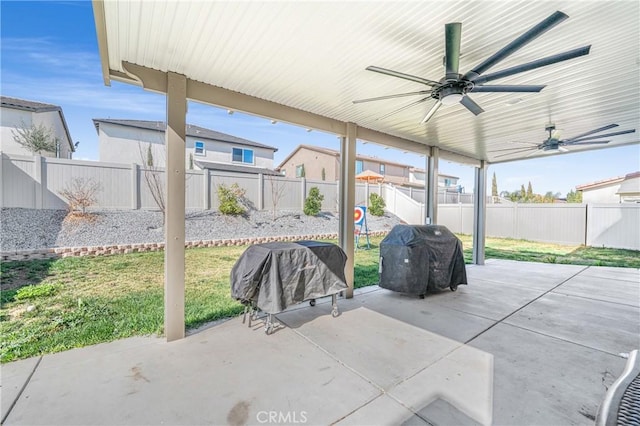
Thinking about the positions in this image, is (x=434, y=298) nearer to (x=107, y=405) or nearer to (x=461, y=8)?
(x=461, y=8)

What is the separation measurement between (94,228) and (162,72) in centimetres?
597

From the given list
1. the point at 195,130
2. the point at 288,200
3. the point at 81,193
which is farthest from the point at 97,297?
the point at 195,130

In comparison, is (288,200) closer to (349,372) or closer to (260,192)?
(260,192)

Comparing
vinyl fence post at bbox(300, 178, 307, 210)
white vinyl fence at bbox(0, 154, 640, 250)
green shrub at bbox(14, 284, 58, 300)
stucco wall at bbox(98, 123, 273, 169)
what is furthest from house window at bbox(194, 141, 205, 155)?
green shrub at bbox(14, 284, 58, 300)

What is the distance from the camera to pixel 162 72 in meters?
2.94

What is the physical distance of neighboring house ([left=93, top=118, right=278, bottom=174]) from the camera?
12508 mm

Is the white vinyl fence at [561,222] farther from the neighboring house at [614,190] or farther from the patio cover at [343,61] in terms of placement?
Answer: the patio cover at [343,61]

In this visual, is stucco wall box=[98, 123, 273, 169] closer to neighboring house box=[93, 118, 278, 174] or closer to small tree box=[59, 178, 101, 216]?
neighboring house box=[93, 118, 278, 174]

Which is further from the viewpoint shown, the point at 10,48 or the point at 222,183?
the point at 222,183

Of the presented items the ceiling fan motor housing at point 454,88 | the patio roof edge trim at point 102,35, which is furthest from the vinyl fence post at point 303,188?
the ceiling fan motor housing at point 454,88

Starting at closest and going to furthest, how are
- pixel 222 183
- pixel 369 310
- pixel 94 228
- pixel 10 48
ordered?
pixel 369 310 < pixel 10 48 < pixel 94 228 < pixel 222 183

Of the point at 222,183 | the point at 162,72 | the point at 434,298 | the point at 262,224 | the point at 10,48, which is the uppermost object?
the point at 10,48

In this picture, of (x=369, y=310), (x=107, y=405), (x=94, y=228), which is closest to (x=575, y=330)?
(x=369, y=310)

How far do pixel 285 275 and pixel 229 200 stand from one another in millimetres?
6640
